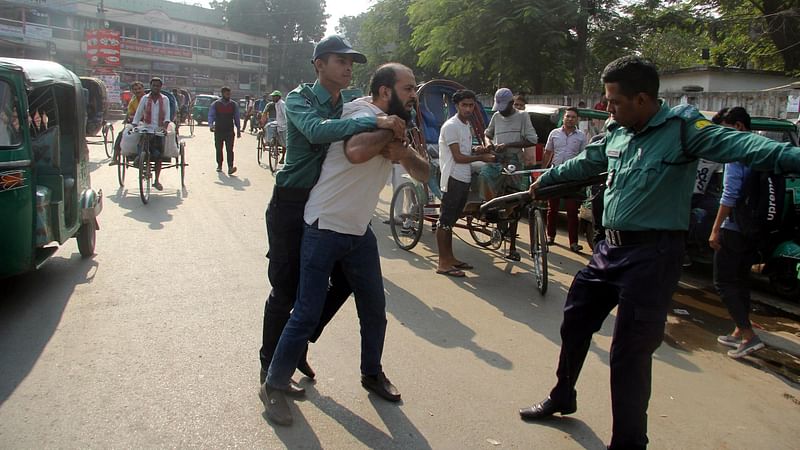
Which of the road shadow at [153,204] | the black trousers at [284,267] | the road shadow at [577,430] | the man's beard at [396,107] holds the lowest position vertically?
the road shadow at [577,430]

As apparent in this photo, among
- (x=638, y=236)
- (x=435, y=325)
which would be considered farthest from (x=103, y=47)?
(x=638, y=236)

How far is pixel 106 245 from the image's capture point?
7.18 metres

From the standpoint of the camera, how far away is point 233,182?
12734 mm

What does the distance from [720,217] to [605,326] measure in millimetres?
1275

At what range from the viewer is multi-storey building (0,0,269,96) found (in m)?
44.5

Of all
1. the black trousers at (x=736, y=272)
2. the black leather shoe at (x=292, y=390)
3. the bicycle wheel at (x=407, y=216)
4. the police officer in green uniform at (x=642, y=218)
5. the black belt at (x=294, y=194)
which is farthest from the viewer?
the bicycle wheel at (x=407, y=216)

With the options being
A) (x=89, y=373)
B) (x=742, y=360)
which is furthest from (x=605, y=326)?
(x=89, y=373)

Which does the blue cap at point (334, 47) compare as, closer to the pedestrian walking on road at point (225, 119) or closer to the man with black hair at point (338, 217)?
the man with black hair at point (338, 217)

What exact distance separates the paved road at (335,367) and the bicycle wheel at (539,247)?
0.17 meters

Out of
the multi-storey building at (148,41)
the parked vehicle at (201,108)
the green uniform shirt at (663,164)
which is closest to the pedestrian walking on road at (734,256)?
the green uniform shirt at (663,164)

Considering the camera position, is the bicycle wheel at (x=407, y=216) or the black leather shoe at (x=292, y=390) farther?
the bicycle wheel at (x=407, y=216)

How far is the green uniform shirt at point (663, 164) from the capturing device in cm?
274

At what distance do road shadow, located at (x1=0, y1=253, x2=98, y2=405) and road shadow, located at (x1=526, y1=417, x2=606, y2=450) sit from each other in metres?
3.08

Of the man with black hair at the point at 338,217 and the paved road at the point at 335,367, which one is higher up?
the man with black hair at the point at 338,217
